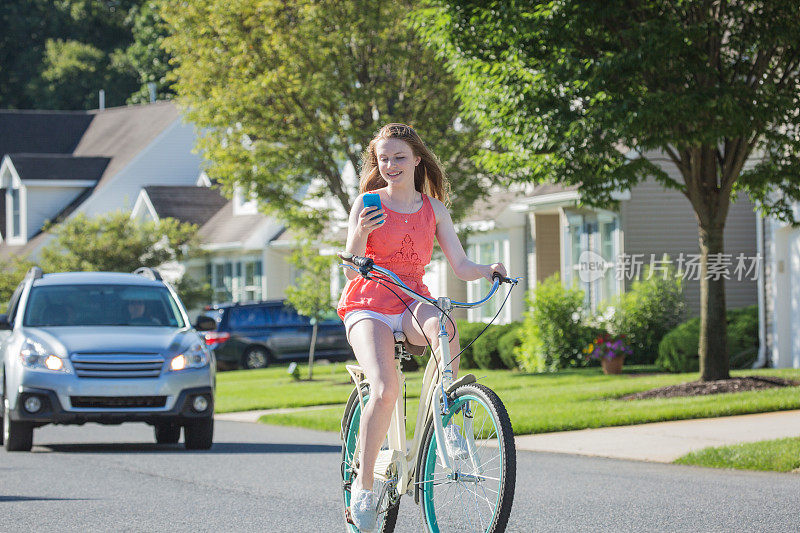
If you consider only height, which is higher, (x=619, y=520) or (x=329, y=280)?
(x=329, y=280)

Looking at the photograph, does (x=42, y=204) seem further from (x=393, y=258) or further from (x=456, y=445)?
(x=456, y=445)

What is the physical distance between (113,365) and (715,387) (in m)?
8.20

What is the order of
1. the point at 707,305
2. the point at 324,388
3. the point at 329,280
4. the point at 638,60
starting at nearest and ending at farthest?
the point at 638,60, the point at 707,305, the point at 324,388, the point at 329,280

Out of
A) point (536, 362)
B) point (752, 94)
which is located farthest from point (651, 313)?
point (752, 94)

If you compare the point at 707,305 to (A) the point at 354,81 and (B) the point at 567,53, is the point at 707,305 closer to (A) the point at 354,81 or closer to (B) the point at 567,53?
(B) the point at 567,53

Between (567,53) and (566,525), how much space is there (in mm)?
9222

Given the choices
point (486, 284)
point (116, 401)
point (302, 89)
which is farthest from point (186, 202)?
point (116, 401)

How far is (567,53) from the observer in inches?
624

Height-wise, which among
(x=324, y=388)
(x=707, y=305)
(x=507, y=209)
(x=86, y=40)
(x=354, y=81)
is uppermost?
(x=86, y=40)

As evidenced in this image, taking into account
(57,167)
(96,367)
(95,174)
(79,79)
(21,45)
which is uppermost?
(21,45)

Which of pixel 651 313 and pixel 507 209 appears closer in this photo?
pixel 651 313

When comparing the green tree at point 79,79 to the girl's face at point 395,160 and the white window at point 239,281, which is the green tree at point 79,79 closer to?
the white window at point 239,281

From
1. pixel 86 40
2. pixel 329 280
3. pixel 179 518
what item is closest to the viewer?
pixel 179 518

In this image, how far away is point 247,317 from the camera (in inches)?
1319
